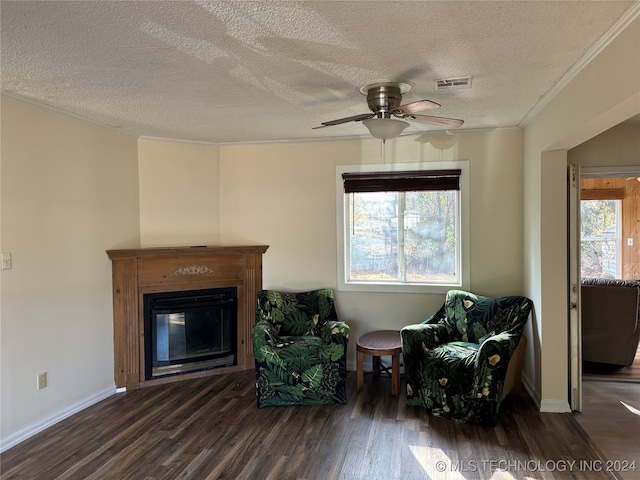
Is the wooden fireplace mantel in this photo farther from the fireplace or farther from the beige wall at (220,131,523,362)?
the beige wall at (220,131,523,362)

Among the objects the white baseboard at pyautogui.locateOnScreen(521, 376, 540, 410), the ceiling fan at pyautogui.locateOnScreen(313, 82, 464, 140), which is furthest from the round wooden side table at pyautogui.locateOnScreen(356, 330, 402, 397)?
the ceiling fan at pyautogui.locateOnScreen(313, 82, 464, 140)

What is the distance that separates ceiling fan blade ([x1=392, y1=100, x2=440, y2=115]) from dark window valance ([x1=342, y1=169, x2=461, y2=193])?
1534 mm

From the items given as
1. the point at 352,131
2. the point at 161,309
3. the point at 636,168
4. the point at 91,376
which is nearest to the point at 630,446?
the point at 636,168

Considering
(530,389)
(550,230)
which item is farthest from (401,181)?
(530,389)

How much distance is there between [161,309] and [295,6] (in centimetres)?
315

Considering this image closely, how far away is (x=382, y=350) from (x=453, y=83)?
2168mm

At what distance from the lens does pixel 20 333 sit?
289 cm

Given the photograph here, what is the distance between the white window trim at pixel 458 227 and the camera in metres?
4.00

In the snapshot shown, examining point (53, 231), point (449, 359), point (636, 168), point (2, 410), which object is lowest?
point (2, 410)

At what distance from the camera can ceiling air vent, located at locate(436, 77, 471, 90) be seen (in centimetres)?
260

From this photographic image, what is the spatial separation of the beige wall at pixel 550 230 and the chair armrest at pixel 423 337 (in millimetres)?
778

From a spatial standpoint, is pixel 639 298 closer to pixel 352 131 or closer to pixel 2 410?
pixel 352 131

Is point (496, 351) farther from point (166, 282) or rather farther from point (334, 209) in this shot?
point (166, 282)

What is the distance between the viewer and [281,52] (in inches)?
85.0
